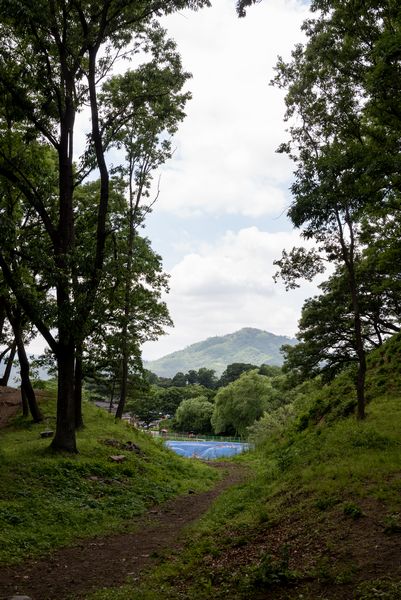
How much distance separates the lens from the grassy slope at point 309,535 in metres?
5.62

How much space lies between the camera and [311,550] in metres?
6.68

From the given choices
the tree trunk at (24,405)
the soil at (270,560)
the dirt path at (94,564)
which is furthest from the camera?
the tree trunk at (24,405)

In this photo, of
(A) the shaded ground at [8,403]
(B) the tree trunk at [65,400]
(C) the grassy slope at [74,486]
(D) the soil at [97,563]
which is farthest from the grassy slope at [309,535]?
(A) the shaded ground at [8,403]

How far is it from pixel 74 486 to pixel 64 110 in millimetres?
12844

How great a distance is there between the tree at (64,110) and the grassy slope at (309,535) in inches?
280

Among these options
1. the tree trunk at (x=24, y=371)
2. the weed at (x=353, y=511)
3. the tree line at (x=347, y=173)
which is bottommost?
the weed at (x=353, y=511)

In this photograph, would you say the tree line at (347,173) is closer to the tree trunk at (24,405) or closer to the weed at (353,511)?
the weed at (353,511)

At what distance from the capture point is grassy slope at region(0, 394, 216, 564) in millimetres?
9016

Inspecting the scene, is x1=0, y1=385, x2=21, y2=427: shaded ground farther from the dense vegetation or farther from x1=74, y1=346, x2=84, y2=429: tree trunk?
x1=74, y1=346, x2=84, y2=429: tree trunk

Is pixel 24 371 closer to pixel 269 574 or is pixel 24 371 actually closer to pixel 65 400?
pixel 65 400

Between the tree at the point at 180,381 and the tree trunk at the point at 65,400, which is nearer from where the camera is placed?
the tree trunk at the point at 65,400

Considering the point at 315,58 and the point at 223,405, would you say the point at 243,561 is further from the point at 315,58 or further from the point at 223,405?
the point at 223,405

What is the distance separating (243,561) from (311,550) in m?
1.19

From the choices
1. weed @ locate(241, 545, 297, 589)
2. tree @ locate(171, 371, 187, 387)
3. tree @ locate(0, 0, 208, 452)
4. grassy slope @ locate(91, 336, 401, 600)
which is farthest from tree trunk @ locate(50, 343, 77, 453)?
tree @ locate(171, 371, 187, 387)
